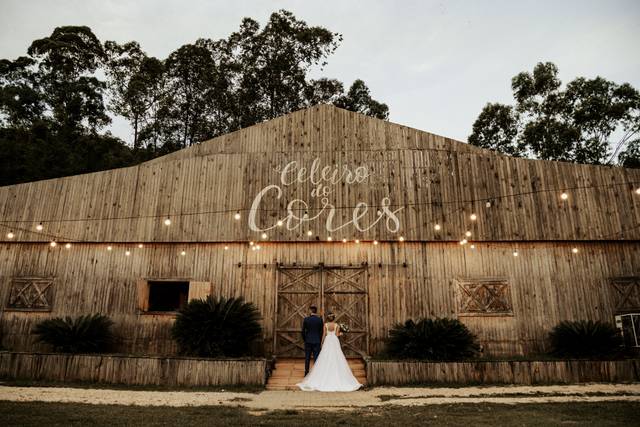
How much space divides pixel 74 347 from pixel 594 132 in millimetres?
28679

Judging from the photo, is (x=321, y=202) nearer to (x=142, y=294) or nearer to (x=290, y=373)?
(x=290, y=373)

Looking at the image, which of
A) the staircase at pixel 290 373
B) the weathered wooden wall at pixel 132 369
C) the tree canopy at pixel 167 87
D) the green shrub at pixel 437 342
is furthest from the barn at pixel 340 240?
the tree canopy at pixel 167 87

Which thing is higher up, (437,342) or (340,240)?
(340,240)

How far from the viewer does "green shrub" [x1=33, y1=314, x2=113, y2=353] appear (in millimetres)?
10945

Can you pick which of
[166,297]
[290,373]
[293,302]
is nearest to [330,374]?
[290,373]

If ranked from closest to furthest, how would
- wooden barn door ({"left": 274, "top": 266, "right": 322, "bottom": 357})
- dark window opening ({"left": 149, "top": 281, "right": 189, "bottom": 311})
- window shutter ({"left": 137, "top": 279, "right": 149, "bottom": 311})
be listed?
wooden barn door ({"left": 274, "top": 266, "right": 322, "bottom": 357}) < window shutter ({"left": 137, "top": 279, "right": 149, "bottom": 311}) < dark window opening ({"left": 149, "top": 281, "right": 189, "bottom": 311})

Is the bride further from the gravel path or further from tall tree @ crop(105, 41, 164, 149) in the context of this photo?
tall tree @ crop(105, 41, 164, 149)

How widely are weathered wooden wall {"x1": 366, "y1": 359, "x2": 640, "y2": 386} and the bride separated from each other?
1.97ft

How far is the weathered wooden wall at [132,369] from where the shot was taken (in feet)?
30.0

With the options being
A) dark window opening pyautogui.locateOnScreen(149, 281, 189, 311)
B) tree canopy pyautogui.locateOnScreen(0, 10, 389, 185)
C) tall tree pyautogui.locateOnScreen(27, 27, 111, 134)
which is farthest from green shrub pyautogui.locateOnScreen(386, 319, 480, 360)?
tall tree pyautogui.locateOnScreen(27, 27, 111, 134)

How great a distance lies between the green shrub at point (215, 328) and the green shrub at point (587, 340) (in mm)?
8375

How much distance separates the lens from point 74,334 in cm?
1100

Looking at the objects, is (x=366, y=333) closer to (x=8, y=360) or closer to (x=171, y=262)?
(x=171, y=262)

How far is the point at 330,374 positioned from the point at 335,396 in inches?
34.2
